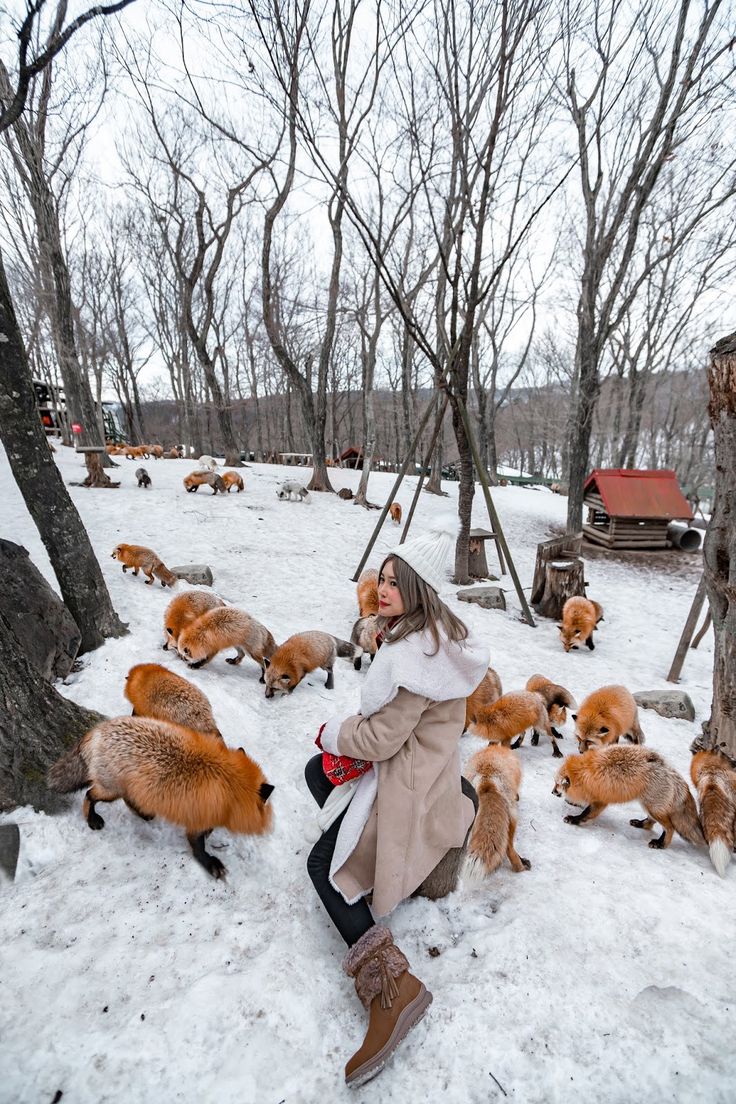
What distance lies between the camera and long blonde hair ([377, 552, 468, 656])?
7.42 ft

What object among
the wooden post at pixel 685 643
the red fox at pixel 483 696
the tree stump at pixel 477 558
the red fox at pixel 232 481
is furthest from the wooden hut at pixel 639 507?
the red fox at pixel 483 696

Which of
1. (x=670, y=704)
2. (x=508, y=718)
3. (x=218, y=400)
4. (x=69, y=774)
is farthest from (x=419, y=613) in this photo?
(x=218, y=400)

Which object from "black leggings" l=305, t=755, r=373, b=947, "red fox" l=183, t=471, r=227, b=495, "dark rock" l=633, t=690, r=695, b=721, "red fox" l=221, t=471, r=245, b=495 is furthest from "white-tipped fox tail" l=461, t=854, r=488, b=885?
"red fox" l=221, t=471, r=245, b=495

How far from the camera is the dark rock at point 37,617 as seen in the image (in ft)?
12.2

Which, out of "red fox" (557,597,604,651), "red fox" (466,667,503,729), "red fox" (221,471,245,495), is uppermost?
"red fox" (221,471,245,495)

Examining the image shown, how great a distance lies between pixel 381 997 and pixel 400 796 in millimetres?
688

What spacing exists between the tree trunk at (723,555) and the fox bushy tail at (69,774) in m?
4.47

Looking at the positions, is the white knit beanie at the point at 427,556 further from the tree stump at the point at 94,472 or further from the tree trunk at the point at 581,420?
the tree trunk at the point at 581,420

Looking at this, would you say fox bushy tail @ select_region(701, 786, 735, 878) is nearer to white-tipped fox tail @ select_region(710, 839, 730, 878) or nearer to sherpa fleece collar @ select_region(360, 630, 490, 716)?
white-tipped fox tail @ select_region(710, 839, 730, 878)

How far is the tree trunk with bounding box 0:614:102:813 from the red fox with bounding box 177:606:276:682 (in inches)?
67.6

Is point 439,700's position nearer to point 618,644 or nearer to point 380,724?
point 380,724

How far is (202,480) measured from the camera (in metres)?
13.5

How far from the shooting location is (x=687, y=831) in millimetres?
2855

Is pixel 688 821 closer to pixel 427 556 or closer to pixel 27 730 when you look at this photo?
pixel 427 556
